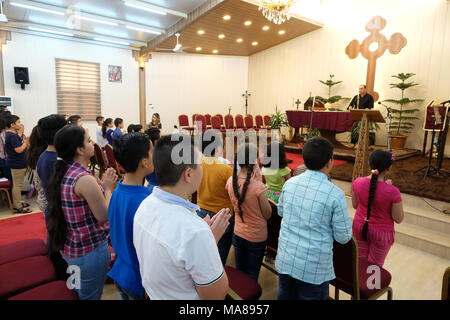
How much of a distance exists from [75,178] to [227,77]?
11455 mm

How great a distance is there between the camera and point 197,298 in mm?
915

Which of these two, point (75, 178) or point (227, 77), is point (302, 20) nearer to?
point (227, 77)

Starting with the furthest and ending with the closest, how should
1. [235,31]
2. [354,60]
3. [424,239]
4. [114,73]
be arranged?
[114,73] < [235,31] < [354,60] < [424,239]

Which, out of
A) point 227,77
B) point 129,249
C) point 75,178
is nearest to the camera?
point 129,249

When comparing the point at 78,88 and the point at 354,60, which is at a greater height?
the point at 354,60

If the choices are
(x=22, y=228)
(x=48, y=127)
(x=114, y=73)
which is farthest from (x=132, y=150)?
(x=114, y=73)

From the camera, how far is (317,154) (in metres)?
1.43

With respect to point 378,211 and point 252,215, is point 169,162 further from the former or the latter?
point 378,211

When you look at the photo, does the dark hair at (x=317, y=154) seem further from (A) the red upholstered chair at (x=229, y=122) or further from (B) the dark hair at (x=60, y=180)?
(A) the red upholstered chair at (x=229, y=122)

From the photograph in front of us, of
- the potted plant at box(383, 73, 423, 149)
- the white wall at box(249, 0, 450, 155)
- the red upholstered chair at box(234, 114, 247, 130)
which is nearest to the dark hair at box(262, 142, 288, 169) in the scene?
the potted plant at box(383, 73, 423, 149)

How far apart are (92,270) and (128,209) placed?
0.61m

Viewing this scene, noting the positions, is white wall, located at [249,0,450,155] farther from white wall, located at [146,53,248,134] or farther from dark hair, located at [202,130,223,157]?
dark hair, located at [202,130,223,157]

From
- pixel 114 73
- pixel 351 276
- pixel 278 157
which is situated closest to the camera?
pixel 351 276
